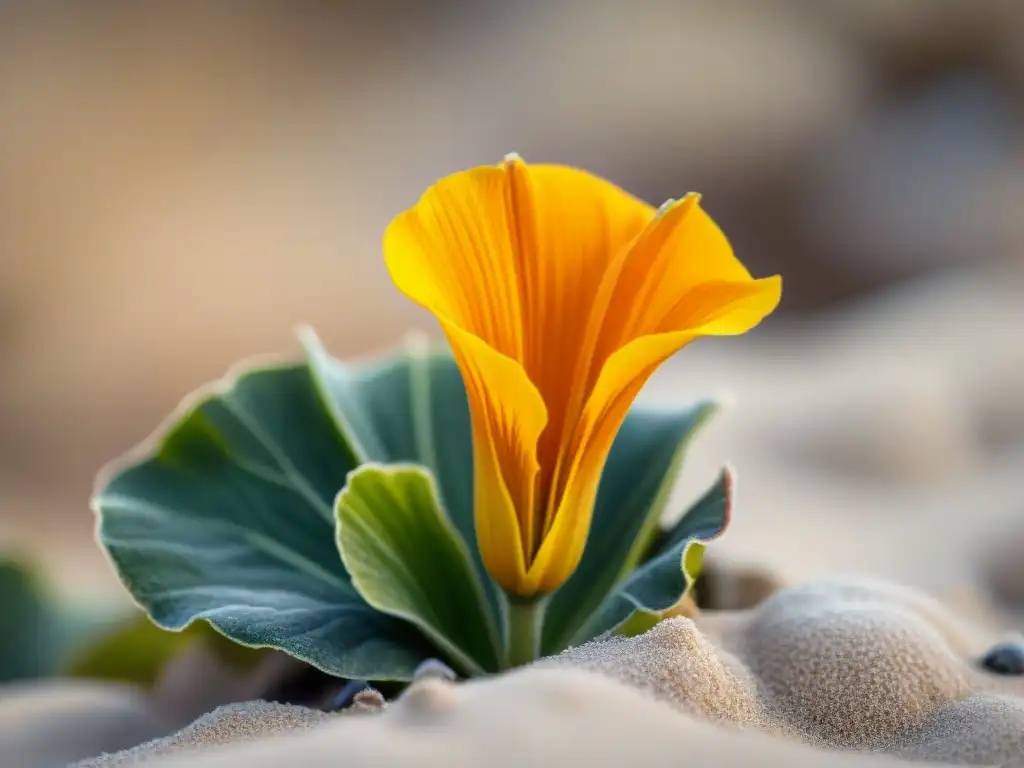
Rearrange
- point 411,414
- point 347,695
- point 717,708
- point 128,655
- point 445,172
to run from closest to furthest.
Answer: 1. point 717,708
2. point 347,695
3. point 411,414
4. point 128,655
5. point 445,172

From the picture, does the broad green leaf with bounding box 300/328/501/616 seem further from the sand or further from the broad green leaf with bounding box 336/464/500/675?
the sand

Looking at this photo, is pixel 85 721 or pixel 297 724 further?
pixel 85 721

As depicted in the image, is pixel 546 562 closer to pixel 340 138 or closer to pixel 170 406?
pixel 170 406

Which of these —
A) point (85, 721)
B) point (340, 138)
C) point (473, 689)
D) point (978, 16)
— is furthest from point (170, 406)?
point (978, 16)

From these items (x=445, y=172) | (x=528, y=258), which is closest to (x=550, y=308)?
(x=528, y=258)

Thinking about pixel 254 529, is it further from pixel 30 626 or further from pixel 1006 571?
pixel 1006 571

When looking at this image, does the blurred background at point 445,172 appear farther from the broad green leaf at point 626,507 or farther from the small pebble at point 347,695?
the small pebble at point 347,695

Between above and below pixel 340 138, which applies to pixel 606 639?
below

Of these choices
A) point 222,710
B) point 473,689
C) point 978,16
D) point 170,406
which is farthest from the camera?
point 978,16
